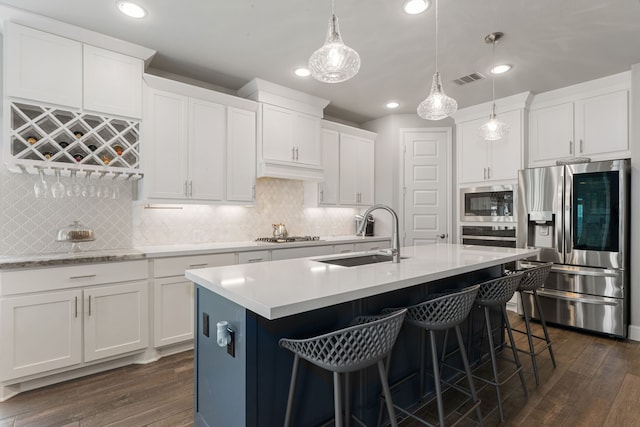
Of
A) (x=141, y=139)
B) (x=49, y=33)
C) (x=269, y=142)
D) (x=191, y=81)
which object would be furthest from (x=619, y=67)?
(x=49, y=33)

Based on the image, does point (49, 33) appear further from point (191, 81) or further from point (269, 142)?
point (269, 142)

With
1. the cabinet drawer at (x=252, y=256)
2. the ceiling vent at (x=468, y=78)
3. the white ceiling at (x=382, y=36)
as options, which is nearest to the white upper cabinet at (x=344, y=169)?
the white ceiling at (x=382, y=36)

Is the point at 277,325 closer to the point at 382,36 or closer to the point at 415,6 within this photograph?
the point at 415,6

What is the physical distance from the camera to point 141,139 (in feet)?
9.59

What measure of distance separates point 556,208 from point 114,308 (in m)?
4.44

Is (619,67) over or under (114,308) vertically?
over

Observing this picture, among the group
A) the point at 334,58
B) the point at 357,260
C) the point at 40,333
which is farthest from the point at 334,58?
the point at 40,333

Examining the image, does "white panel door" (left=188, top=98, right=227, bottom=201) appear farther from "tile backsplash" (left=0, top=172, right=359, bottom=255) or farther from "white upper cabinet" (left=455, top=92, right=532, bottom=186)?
"white upper cabinet" (left=455, top=92, right=532, bottom=186)

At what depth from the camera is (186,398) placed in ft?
7.23

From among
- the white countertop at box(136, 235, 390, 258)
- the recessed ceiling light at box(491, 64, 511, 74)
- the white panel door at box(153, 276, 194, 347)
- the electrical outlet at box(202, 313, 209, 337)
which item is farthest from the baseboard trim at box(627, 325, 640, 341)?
the white panel door at box(153, 276, 194, 347)

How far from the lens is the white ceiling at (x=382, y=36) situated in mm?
2354

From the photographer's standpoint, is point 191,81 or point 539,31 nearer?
point 539,31

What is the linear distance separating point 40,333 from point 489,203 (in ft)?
15.7

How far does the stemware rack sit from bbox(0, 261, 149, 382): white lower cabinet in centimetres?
81
